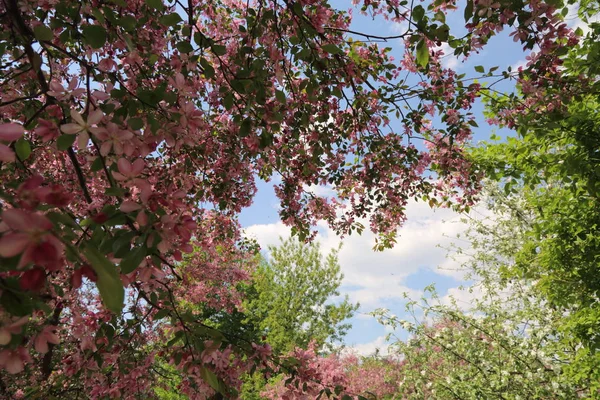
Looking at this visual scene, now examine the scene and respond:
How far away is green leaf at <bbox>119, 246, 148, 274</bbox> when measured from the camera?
1.05m

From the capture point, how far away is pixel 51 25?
220cm

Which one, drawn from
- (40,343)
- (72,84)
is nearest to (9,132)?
(40,343)

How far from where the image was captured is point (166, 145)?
417 cm

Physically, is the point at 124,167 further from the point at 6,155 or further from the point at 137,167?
the point at 6,155

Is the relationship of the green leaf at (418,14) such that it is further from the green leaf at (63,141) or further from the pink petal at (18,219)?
the pink petal at (18,219)

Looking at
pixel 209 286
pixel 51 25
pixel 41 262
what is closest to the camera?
pixel 41 262

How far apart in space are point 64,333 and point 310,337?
15.5 metres

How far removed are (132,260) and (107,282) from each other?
A: 43 cm

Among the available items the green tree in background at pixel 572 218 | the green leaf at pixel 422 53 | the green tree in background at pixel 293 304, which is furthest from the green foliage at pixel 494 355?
the green tree in background at pixel 293 304

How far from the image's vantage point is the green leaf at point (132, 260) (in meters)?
1.05

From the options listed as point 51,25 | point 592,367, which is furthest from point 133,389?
point 592,367

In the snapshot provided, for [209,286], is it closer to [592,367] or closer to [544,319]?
[544,319]

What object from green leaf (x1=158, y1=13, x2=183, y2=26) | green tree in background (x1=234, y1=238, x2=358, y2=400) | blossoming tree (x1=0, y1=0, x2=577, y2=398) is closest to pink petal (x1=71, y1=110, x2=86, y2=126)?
blossoming tree (x1=0, y1=0, x2=577, y2=398)

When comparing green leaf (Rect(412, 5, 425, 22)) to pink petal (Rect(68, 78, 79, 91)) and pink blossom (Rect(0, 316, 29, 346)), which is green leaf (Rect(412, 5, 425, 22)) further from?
pink blossom (Rect(0, 316, 29, 346))
